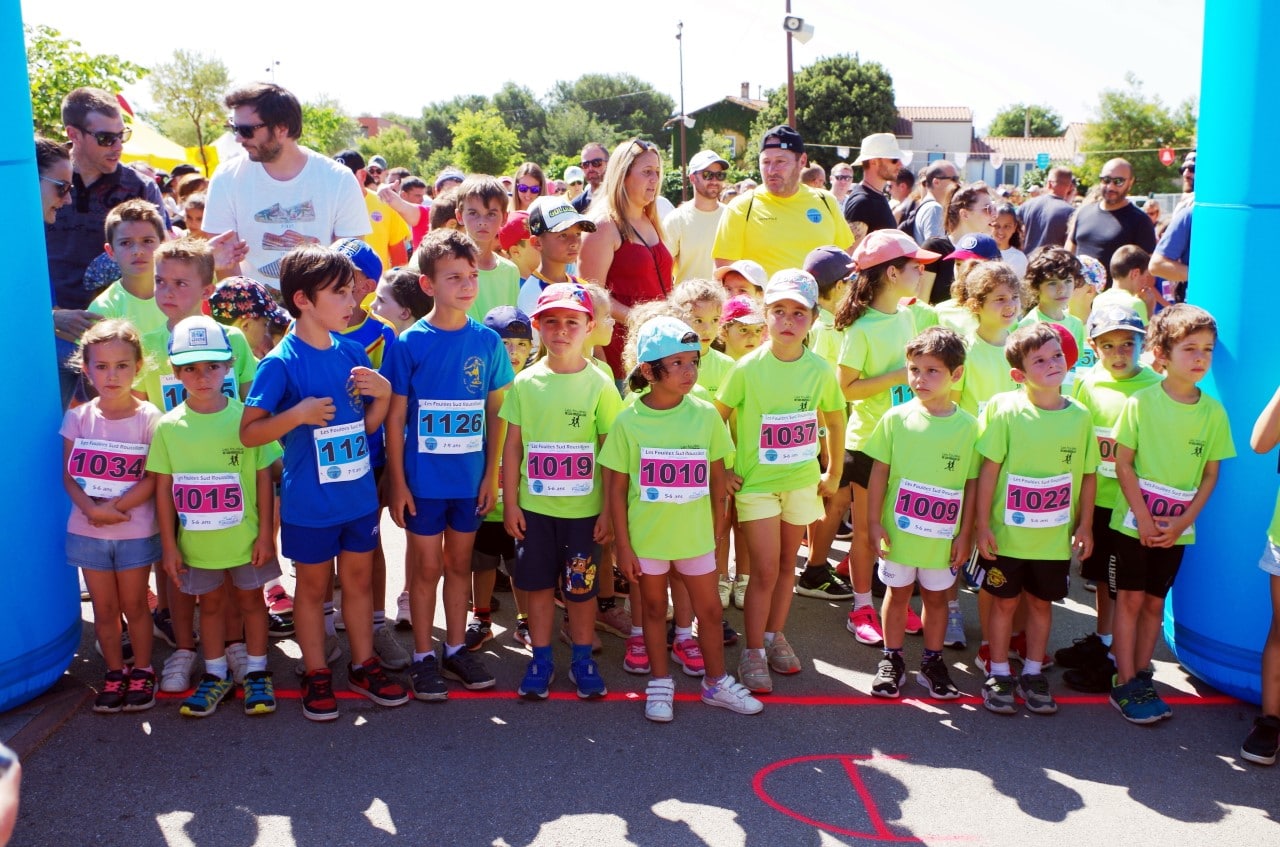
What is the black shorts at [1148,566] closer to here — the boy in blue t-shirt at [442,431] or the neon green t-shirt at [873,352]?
the neon green t-shirt at [873,352]

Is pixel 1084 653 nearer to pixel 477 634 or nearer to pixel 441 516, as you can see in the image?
pixel 477 634

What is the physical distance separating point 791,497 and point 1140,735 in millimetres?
1532

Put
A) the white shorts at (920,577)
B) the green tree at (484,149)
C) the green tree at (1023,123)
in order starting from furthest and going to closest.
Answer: the green tree at (1023,123)
the green tree at (484,149)
the white shorts at (920,577)

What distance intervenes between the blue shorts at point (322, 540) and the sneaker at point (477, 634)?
2.57ft

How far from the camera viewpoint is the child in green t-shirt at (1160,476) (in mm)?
3926

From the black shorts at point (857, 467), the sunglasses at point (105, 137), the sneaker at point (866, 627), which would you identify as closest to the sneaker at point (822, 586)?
the sneaker at point (866, 627)

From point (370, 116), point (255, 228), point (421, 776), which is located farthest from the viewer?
point (370, 116)

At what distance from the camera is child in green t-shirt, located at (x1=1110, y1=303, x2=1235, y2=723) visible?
3926 mm

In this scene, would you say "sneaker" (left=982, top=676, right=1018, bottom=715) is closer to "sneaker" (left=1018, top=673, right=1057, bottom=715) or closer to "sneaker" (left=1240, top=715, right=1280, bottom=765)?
"sneaker" (left=1018, top=673, right=1057, bottom=715)

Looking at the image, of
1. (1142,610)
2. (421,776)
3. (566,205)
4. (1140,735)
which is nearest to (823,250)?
(566,205)

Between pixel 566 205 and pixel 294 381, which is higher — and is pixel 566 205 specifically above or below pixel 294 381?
above

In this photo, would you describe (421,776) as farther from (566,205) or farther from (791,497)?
(566,205)

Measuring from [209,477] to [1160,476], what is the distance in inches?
137

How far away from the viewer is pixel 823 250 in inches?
199
